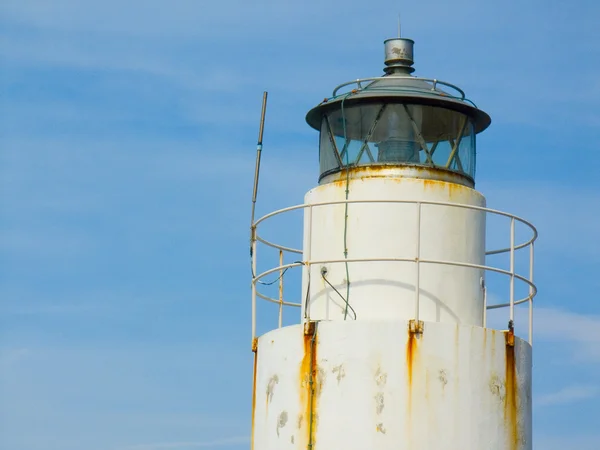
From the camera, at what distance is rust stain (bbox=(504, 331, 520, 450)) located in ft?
56.7

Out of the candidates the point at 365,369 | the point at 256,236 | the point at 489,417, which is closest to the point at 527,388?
the point at 489,417

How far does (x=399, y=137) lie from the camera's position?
1812cm

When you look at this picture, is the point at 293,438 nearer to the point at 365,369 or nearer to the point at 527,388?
the point at 365,369

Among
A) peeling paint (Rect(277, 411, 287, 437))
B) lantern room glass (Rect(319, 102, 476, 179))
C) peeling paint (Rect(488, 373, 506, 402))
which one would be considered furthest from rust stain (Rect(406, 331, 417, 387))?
lantern room glass (Rect(319, 102, 476, 179))

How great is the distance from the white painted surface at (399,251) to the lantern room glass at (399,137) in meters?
0.31

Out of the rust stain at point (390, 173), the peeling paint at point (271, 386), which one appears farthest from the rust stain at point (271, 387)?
the rust stain at point (390, 173)

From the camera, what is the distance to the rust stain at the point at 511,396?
17.3m

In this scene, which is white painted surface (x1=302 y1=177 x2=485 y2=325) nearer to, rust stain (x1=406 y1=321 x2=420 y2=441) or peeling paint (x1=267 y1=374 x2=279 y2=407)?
rust stain (x1=406 y1=321 x2=420 y2=441)

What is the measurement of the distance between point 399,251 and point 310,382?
183cm

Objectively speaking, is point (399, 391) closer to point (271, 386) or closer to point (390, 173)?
point (271, 386)

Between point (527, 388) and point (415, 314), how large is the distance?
5.64 ft

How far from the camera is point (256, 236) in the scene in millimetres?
18578

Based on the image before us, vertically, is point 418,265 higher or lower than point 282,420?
higher

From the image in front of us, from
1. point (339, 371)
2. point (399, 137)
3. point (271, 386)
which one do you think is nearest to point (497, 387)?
point (339, 371)
